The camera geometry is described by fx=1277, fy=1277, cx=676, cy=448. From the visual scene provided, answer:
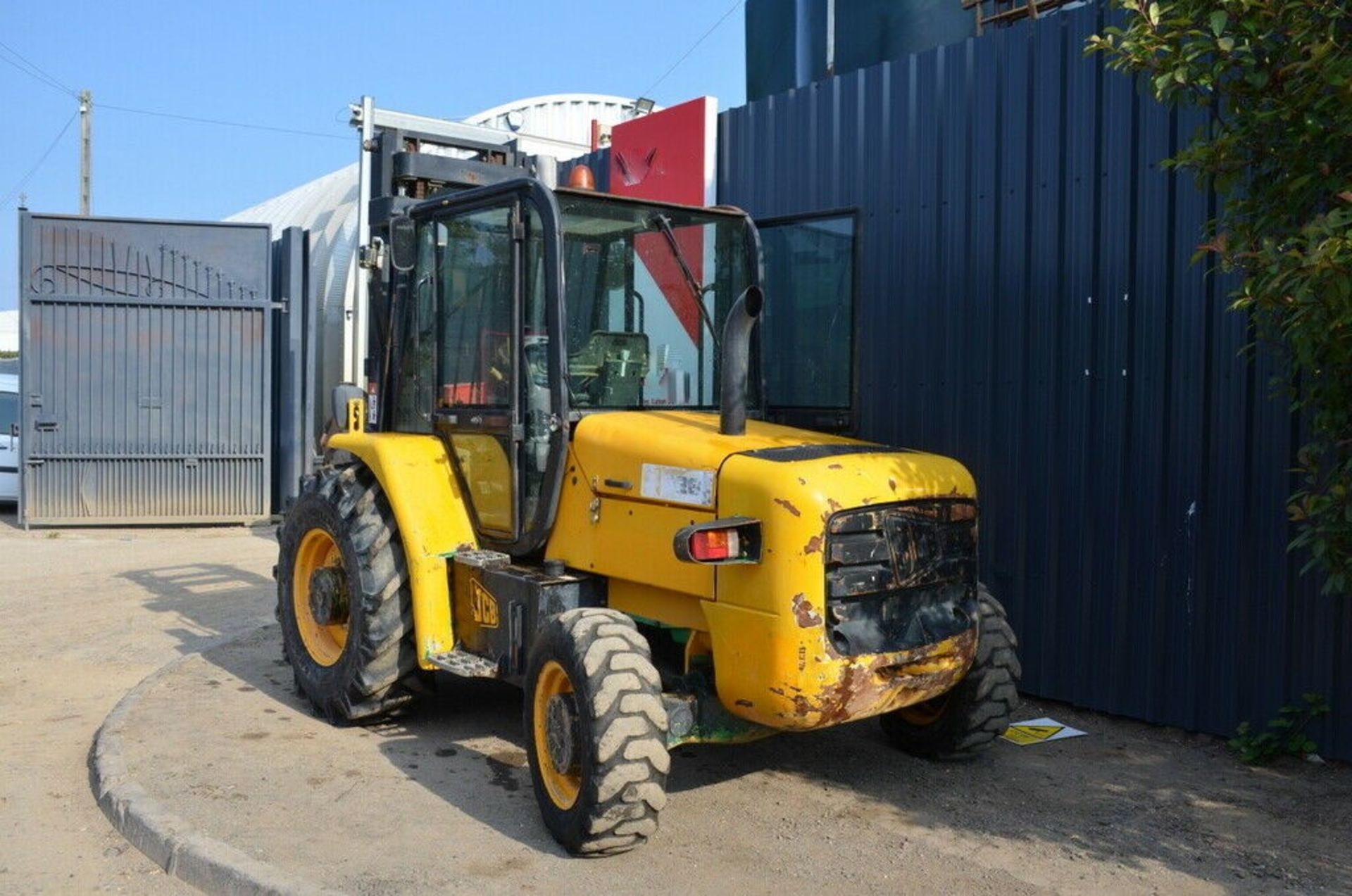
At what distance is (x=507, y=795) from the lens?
541 cm

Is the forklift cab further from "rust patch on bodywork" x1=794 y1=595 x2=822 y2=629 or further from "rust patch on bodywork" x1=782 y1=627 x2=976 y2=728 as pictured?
"rust patch on bodywork" x1=782 y1=627 x2=976 y2=728

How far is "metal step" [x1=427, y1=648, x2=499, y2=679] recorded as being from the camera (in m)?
5.66

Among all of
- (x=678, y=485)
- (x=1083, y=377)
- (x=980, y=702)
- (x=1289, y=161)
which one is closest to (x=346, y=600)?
(x=678, y=485)

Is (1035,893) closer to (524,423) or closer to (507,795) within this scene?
(507,795)

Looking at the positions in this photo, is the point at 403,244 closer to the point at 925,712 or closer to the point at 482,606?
the point at 482,606

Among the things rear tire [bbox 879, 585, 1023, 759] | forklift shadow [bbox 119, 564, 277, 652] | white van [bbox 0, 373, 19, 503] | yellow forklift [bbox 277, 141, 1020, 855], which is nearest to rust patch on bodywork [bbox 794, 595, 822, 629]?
yellow forklift [bbox 277, 141, 1020, 855]

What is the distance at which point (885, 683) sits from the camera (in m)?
4.83

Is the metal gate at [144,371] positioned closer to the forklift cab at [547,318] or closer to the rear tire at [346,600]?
the rear tire at [346,600]

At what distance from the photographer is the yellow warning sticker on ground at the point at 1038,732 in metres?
6.34

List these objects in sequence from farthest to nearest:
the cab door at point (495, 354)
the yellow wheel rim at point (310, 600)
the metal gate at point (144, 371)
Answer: the metal gate at point (144, 371) < the yellow wheel rim at point (310, 600) < the cab door at point (495, 354)

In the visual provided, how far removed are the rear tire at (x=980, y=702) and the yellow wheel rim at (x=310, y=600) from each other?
9.87 ft

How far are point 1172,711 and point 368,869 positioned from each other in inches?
159

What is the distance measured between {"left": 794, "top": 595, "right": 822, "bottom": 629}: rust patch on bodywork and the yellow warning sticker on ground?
85.9 inches

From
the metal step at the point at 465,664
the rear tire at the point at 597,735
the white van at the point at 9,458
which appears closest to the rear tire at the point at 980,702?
the rear tire at the point at 597,735
